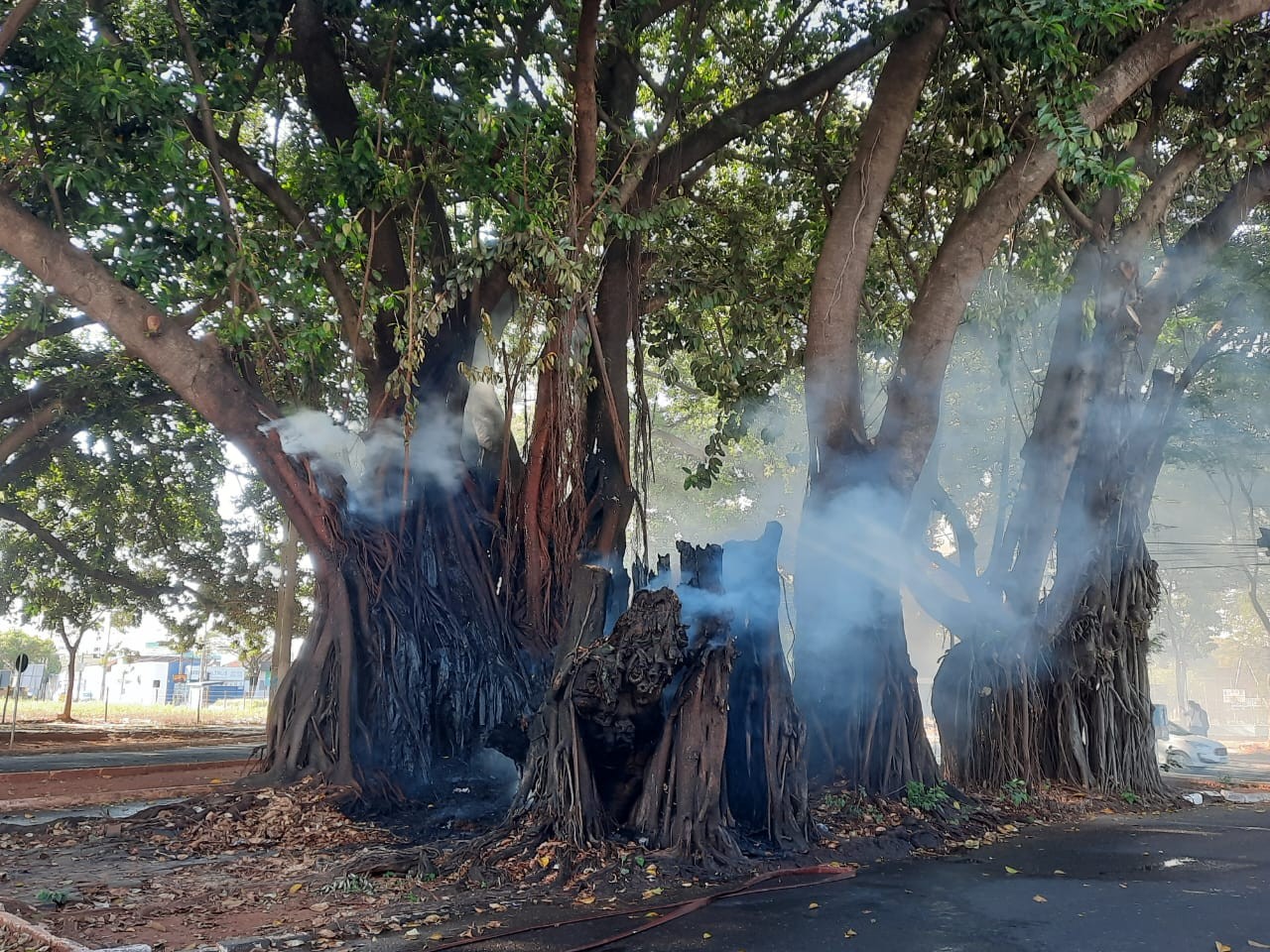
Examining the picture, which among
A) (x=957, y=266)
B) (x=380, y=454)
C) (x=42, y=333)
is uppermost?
(x=42, y=333)

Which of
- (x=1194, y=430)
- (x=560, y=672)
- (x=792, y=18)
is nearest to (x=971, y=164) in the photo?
(x=792, y=18)

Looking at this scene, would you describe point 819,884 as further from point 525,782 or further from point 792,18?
point 792,18

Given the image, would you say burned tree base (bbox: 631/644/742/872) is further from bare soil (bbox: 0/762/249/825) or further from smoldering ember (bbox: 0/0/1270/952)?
bare soil (bbox: 0/762/249/825)

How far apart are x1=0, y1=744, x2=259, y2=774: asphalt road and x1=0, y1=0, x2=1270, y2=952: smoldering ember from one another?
1.78m

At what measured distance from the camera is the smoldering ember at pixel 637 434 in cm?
632

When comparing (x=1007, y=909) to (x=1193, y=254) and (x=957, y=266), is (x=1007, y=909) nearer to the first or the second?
(x=957, y=266)

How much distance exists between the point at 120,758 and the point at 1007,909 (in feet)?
44.3

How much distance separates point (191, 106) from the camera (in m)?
8.61

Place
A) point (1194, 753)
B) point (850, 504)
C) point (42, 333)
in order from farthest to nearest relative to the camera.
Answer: point (1194, 753) < point (42, 333) < point (850, 504)

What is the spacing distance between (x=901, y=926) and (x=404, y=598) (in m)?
5.71

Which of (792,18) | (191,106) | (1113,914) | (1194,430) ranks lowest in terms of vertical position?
(1113,914)

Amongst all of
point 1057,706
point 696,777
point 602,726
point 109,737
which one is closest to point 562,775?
point 602,726

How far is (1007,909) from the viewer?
5.39 m

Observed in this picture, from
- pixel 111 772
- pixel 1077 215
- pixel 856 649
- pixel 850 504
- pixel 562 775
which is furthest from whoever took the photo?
pixel 111 772
